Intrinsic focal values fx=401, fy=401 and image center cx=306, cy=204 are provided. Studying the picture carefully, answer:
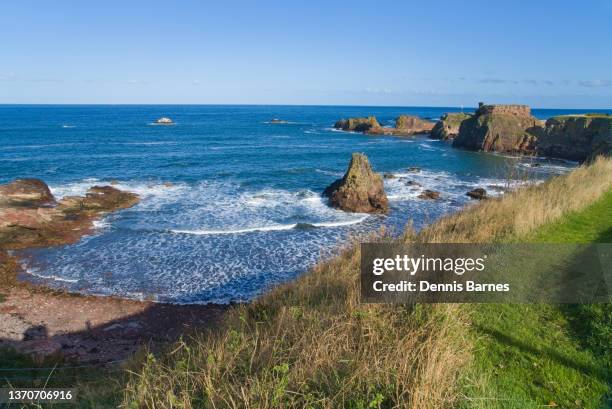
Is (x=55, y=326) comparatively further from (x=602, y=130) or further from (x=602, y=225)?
(x=602, y=130)

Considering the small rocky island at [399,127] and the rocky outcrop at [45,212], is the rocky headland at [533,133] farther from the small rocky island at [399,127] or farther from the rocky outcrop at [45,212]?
→ the rocky outcrop at [45,212]

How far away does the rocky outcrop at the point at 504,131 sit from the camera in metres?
57.6

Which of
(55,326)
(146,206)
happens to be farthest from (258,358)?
(146,206)

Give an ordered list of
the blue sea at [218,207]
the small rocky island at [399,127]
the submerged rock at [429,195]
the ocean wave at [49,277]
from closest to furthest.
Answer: the ocean wave at [49,277] → the blue sea at [218,207] → the submerged rock at [429,195] → the small rocky island at [399,127]

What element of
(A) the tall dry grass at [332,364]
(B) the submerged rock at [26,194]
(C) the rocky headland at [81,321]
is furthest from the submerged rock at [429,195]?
(B) the submerged rock at [26,194]

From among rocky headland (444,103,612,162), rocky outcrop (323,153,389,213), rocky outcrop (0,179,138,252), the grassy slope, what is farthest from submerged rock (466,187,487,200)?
rocky outcrop (0,179,138,252)

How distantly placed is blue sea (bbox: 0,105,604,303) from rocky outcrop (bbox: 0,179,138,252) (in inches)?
49.3

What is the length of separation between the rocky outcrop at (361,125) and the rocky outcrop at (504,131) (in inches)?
1167

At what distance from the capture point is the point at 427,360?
15.8 feet

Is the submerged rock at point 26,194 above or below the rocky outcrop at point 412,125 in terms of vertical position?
below

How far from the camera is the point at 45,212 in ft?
82.9

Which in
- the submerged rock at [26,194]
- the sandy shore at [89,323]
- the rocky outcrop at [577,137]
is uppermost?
the rocky outcrop at [577,137]

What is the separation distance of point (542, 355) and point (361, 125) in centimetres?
8861

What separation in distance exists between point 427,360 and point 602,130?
51.1 m
